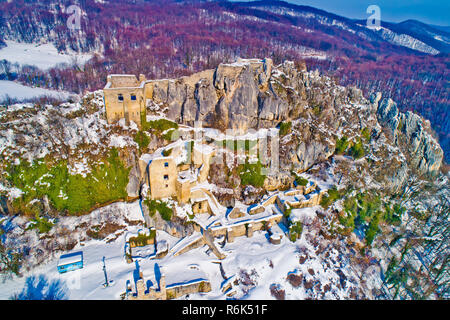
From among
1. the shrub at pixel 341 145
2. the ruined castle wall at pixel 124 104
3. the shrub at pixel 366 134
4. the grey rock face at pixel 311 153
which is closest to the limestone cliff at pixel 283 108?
the grey rock face at pixel 311 153

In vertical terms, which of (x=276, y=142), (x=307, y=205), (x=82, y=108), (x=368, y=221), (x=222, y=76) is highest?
(x=222, y=76)

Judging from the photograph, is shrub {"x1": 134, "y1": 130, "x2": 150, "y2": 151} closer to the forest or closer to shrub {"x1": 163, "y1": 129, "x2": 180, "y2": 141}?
shrub {"x1": 163, "y1": 129, "x2": 180, "y2": 141}

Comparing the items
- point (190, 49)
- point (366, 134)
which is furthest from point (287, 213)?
point (190, 49)

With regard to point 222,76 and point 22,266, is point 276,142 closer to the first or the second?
point 222,76

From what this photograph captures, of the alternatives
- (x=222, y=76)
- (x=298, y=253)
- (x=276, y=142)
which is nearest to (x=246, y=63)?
(x=222, y=76)

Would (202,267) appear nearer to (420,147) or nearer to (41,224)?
(41,224)

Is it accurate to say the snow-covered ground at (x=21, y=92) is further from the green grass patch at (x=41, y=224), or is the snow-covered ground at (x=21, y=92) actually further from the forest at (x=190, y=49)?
the green grass patch at (x=41, y=224)
